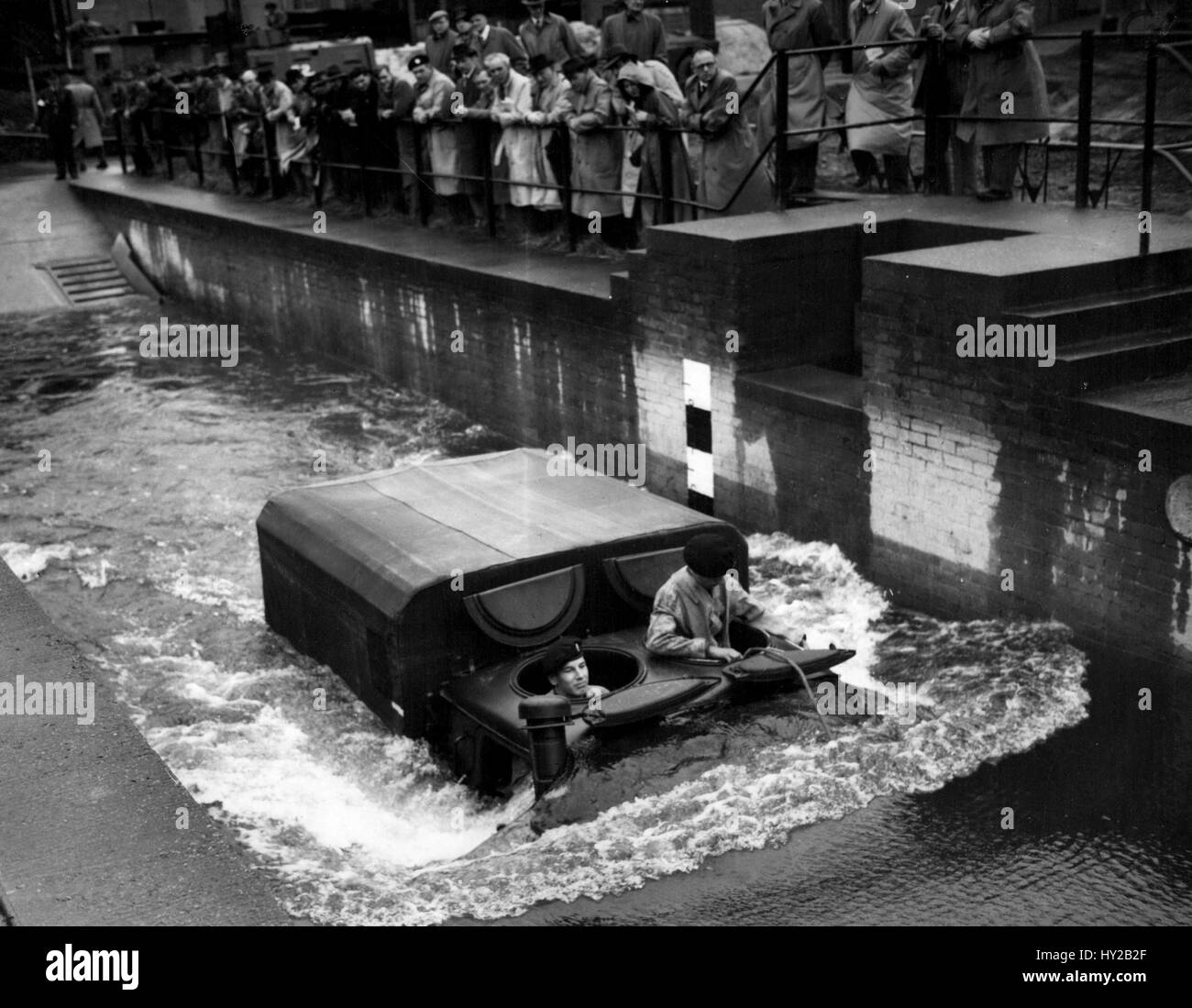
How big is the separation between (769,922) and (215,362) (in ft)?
46.8

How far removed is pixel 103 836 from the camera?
5.41 m

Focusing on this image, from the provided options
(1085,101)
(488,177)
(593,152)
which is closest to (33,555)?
(593,152)

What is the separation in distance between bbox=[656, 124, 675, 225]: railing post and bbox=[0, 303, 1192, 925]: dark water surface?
11.5ft

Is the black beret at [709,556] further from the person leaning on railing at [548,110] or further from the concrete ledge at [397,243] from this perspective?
the person leaning on railing at [548,110]

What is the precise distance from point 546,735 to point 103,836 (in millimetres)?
2074

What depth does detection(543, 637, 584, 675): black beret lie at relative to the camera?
711cm

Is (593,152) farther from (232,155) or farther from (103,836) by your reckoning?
(103,836)

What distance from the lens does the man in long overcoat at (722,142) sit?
12.4 metres

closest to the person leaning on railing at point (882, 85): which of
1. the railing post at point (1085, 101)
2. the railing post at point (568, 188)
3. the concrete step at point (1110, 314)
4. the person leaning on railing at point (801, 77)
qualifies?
the person leaning on railing at point (801, 77)

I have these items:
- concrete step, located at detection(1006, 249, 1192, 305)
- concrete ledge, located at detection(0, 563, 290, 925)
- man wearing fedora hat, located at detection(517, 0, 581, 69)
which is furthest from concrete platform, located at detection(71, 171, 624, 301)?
concrete ledge, located at detection(0, 563, 290, 925)

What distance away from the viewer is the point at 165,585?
443 inches

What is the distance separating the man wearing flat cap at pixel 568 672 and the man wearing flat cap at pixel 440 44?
1205cm

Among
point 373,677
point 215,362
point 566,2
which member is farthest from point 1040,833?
point 566,2

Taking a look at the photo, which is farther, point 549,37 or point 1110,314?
point 549,37
